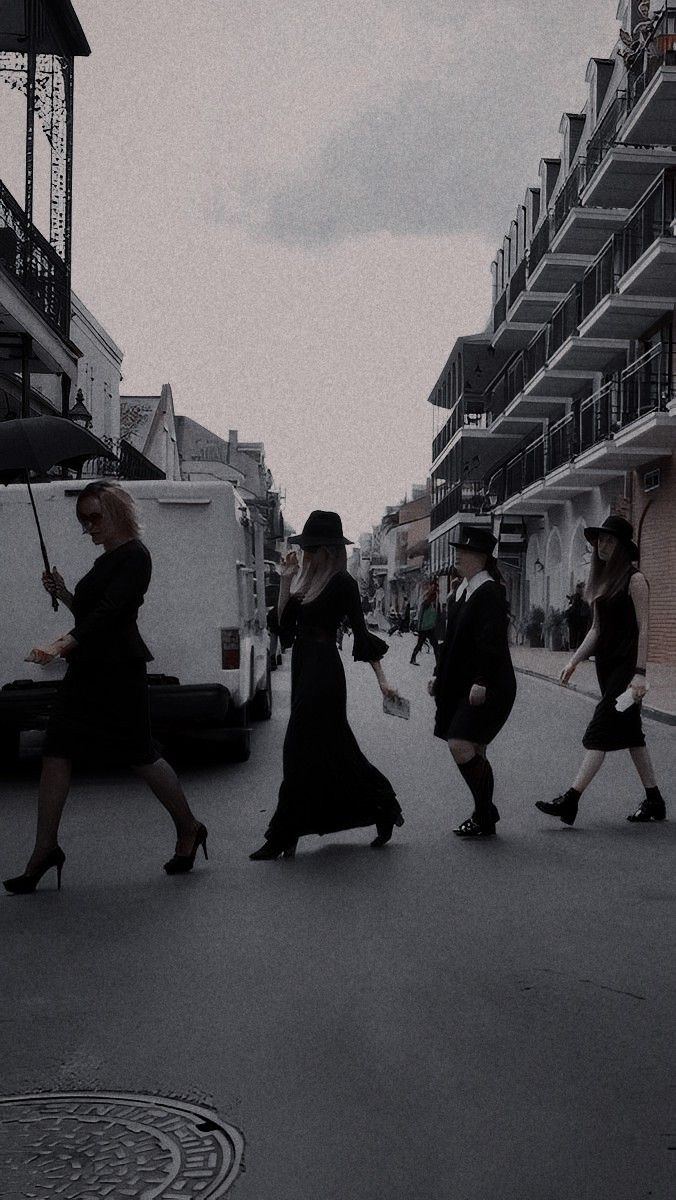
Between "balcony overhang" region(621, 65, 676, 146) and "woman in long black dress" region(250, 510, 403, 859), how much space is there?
2181 centimetres

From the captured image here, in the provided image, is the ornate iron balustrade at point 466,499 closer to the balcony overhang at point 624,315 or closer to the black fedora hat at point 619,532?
the balcony overhang at point 624,315

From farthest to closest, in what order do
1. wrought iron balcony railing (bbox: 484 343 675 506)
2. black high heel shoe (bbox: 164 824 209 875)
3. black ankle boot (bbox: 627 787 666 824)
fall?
wrought iron balcony railing (bbox: 484 343 675 506)
black ankle boot (bbox: 627 787 666 824)
black high heel shoe (bbox: 164 824 209 875)

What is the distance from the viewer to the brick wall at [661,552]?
28484 millimetres

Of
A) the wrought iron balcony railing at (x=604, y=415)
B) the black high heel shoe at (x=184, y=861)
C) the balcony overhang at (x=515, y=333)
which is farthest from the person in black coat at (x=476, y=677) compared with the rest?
the balcony overhang at (x=515, y=333)

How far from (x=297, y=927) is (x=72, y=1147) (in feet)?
7.32

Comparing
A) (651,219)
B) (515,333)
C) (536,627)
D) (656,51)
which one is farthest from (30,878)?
(515,333)

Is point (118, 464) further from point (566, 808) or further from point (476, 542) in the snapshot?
point (566, 808)

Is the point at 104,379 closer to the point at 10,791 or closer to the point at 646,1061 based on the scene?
the point at 10,791

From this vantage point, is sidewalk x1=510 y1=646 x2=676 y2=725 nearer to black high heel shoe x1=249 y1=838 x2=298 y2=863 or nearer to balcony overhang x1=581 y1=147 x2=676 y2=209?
black high heel shoe x1=249 y1=838 x2=298 y2=863

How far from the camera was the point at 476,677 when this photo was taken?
7.78 m

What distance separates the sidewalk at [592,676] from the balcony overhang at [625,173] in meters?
11.0

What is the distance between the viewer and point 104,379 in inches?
1448

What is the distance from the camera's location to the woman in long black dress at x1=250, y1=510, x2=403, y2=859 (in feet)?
23.3

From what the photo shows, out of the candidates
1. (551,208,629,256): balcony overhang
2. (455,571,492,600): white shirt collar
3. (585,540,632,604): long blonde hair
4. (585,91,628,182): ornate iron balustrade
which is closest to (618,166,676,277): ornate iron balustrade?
(551,208,629,256): balcony overhang
